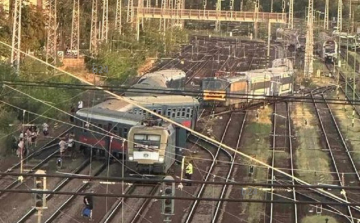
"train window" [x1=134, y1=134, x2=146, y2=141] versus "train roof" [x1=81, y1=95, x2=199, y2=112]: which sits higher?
"train roof" [x1=81, y1=95, x2=199, y2=112]

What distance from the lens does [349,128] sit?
2581cm

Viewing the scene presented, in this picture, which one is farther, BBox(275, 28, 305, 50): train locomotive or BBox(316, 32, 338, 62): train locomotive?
BBox(275, 28, 305, 50): train locomotive

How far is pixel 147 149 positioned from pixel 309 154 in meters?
6.45

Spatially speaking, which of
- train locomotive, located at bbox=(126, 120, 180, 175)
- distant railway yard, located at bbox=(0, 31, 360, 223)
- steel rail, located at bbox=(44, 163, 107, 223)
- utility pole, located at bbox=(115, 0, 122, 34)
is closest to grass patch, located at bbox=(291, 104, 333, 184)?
distant railway yard, located at bbox=(0, 31, 360, 223)

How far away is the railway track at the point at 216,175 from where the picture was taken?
1401cm

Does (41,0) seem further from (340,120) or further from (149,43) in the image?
(340,120)

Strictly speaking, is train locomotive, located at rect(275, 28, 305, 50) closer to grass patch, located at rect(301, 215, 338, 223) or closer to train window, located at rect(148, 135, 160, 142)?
train window, located at rect(148, 135, 160, 142)

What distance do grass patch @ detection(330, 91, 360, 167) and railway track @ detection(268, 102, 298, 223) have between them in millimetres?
1799

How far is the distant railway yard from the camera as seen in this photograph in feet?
Answer: 45.7

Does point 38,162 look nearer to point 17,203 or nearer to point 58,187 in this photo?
point 58,187

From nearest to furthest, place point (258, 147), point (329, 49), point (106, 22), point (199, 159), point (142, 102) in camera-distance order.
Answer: point (199, 159), point (142, 102), point (258, 147), point (106, 22), point (329, 49)

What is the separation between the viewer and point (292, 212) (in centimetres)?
1418

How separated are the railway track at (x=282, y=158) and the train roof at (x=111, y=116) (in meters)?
3.51

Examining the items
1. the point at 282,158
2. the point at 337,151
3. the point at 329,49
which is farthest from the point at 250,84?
the point at 329,49
